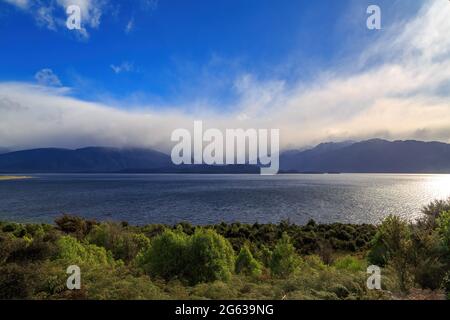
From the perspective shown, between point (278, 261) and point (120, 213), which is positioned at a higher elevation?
point (278, 261)

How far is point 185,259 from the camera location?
14.7 meters

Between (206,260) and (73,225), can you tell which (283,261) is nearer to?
(206,260)

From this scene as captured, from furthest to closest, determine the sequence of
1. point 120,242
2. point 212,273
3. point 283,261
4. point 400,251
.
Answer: point 120,242, point 283,261, point 212,273, point 400,251

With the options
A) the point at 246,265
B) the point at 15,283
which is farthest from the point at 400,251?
the point at 15,283

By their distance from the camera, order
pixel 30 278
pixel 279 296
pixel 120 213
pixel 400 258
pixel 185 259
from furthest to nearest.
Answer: pixel 120 213 < pixel 185 259 < pixel 400 258 < pixel 30 278 < pixel 279 296

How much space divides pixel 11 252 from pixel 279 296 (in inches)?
380

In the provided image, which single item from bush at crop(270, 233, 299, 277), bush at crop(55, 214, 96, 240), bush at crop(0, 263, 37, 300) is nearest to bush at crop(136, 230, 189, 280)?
bush at crop(0, 263, 37, 300)

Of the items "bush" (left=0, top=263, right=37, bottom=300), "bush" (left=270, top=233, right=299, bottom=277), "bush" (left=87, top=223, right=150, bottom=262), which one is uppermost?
"bush" (left=0, top=263, right=37, bottom=300)

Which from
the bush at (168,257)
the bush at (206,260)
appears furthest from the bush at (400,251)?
the bush at (168,257)

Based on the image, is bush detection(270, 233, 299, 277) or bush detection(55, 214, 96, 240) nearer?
bush detection(270, 233, 299, 277)

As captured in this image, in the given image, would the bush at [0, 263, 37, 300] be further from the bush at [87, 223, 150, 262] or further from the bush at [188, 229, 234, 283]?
the bush at [87, 223, 150, 262]
